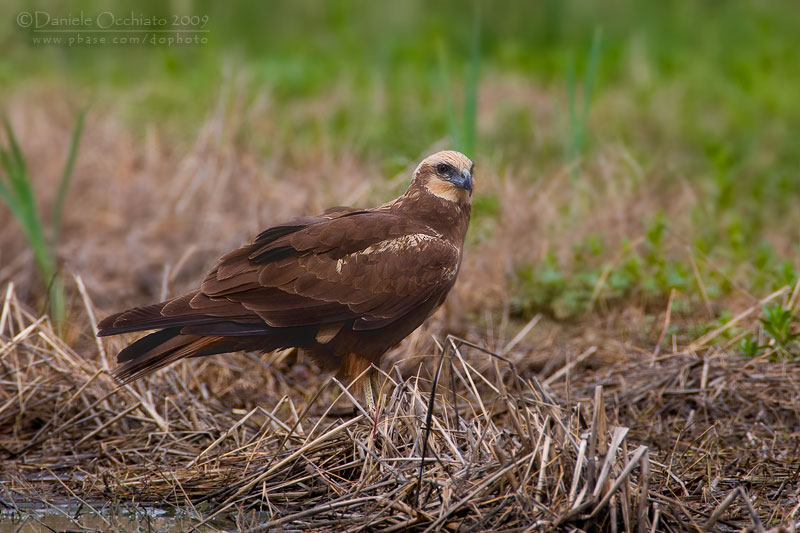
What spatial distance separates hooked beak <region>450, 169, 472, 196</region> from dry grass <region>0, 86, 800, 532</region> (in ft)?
2.24

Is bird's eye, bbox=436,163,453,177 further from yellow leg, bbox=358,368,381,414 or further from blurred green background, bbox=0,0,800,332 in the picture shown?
blurred green background, bbox=0,0,800,332

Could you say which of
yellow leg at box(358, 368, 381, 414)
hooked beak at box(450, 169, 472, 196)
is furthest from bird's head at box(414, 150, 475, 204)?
yellow leg at box(358, 368, 381, 414)

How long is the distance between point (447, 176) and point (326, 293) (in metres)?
0.75

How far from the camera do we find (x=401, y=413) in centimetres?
347

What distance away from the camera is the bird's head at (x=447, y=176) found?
4.31 metres

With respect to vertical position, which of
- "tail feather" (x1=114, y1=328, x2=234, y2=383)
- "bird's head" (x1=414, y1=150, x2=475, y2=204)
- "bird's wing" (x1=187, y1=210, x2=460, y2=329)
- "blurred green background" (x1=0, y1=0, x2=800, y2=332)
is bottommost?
"blurred green background" (x1=0, y1=0, x2=800, y2=332)

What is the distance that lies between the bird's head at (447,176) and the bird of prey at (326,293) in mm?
234

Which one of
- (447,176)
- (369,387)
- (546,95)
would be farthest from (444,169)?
(546,95)

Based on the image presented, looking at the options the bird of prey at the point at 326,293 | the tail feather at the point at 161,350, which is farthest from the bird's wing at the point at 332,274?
the tail feather at the point at 161,350

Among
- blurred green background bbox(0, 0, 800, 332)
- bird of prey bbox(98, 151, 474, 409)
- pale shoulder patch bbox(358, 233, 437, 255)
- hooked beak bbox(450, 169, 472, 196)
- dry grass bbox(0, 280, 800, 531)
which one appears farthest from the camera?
blurred green background bbox(0, 0, 800, 332)

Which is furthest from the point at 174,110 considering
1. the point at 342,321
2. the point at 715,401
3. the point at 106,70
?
the point at 715,401

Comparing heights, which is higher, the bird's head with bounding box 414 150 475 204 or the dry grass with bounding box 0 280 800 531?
the bird's head with bounding box 414 150 475 204

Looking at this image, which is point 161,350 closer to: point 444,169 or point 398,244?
point 398,244

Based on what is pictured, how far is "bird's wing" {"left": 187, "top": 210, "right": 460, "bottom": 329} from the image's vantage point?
13.0ft
